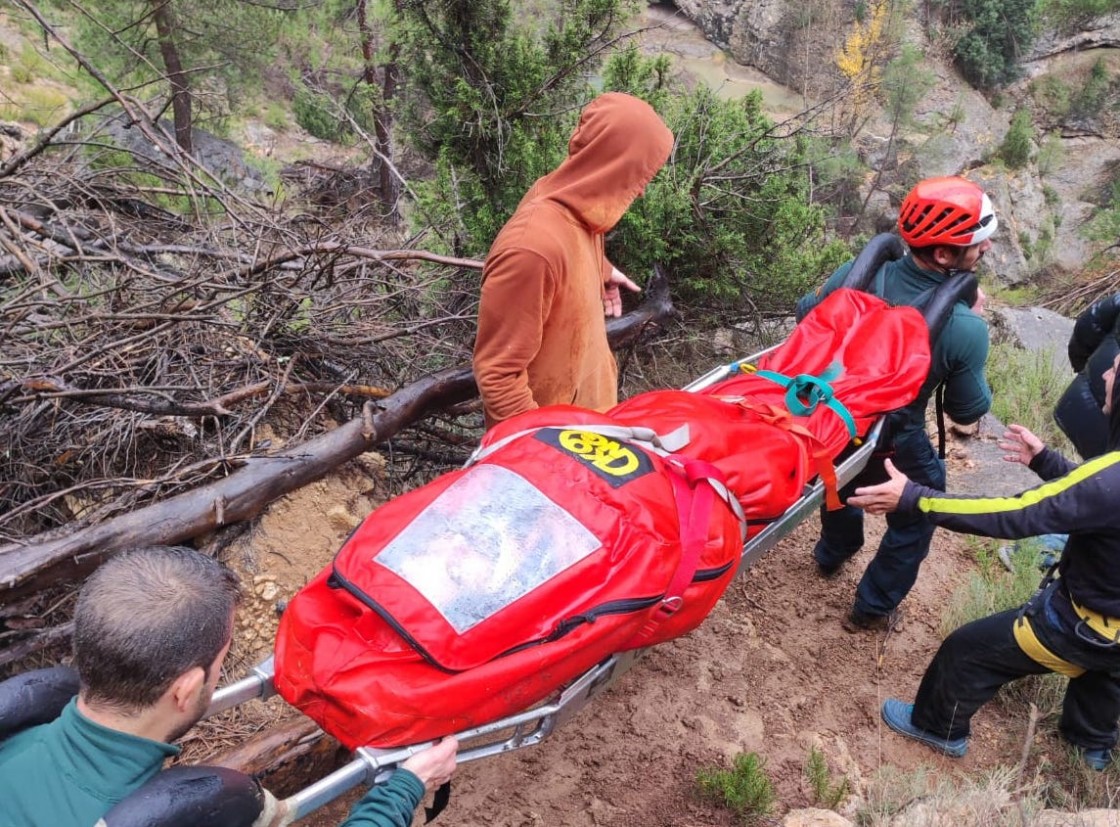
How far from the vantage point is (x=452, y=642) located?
176 cm

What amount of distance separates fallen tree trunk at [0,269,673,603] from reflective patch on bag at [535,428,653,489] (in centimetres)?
132

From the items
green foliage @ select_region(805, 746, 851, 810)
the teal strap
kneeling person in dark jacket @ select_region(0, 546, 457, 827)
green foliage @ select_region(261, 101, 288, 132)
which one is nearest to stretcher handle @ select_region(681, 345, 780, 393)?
the teal strap

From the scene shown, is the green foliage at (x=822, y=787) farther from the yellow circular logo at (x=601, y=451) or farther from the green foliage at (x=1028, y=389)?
the green foliage at (x=1028, y=389)

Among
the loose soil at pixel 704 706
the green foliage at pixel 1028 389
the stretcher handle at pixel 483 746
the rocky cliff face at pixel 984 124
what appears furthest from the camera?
the rocky cliff face at pixel 984 124

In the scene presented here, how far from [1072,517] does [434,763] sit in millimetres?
2105

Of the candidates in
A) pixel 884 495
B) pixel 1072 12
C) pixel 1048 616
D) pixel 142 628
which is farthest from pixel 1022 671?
pixel 1072 12

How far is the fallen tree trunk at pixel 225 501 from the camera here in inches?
98.1

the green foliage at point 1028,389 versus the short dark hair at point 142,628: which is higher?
the short dark hair at point 142,628

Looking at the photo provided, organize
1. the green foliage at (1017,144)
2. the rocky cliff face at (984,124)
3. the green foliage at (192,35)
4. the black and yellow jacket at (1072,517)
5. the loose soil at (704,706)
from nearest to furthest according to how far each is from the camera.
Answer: the black and yellow jacket at (1072,517), the loose soil at (704,706), the green foliage at (192,35), the rocky cliff face at (984,124), the green foliage at (1017,144)

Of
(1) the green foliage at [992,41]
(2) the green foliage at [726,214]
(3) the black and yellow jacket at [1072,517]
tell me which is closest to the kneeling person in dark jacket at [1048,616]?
(3) the black and yellow jacket at [1072,517]

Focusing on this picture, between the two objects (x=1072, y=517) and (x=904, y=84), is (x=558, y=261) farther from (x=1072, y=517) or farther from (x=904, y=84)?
(x=904, y=84)

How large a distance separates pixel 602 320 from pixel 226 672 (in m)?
2.09

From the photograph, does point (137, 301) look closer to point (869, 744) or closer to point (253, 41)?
point (869, 744)

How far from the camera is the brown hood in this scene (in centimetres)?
274
